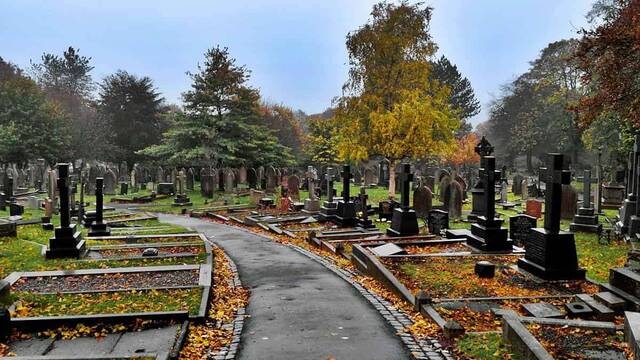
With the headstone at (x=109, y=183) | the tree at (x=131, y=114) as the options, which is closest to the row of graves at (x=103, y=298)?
the headstone at (x=109, y=183)

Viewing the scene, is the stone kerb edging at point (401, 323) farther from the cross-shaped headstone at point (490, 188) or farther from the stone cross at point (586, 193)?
the stone cross at point (586, 193)

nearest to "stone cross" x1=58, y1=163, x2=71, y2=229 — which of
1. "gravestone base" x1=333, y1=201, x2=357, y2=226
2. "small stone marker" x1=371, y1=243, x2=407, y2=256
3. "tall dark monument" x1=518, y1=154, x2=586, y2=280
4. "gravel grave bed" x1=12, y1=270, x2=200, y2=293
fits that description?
"gravel grave bed" x1=12, y1=270, x2=200, y2=293

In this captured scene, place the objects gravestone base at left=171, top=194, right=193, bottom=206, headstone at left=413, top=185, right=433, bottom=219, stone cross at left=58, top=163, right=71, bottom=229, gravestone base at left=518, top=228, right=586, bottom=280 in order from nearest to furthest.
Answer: gravestone base at left=518, top=228, right=586, bottom=280, stone cross at left=58, top=163, right=71, bottom=229, headstone at left=413, top=185, right=433, bottom=219, gravestone base at left=171, top=194, right=193, bottom=206

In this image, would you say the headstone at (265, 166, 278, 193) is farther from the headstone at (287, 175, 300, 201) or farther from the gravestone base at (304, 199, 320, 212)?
the gravestone base at (304, 199, 320, 212)

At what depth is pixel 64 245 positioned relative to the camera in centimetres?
1185

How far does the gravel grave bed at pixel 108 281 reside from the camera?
893 cm

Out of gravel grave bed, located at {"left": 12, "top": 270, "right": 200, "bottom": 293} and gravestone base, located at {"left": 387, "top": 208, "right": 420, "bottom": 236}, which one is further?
gravestone base, located at {"left": 387, "top": 208, "right": 420, "bottom": 236}

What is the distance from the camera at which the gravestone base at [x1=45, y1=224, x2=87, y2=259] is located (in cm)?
1173

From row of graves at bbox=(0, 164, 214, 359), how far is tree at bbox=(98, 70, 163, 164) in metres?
39.1

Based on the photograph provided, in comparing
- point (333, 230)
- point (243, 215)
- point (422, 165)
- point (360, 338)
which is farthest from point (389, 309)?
point (422, 165)

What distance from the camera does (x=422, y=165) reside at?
174 feet

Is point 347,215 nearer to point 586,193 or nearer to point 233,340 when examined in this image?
point 586,193

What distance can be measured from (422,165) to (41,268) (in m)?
45.9

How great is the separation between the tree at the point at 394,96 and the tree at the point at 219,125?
10195 mm
